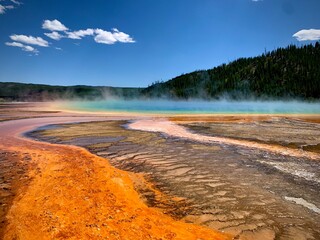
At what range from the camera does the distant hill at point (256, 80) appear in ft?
358

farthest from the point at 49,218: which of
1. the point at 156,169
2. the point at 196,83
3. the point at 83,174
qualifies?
the point at 196,83

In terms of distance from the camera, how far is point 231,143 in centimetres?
1342

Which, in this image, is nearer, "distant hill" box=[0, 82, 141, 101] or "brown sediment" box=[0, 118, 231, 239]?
"brown sediment" box=[0, 118, 231, 239]

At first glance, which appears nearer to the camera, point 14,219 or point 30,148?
point 14,219

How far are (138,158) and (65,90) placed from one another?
190 meters

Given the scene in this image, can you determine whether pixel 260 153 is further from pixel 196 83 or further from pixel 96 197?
pixel 196 83

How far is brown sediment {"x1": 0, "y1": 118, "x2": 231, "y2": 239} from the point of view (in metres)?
4.67

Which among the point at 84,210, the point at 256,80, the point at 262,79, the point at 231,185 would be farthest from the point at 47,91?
the point at 84,210

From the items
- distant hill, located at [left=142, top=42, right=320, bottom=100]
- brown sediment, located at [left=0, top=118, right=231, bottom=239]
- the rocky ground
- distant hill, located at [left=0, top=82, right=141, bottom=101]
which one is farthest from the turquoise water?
distant hill, located at [left=0, top=82, right=141, bottom=101]

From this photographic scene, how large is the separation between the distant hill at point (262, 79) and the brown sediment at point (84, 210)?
105m

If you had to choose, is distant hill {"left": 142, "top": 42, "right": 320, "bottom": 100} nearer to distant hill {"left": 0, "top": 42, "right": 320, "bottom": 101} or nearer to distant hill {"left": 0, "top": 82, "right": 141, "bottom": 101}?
distant hill {"left": 0, "top": 42, "right": 320, "bottom": 101}

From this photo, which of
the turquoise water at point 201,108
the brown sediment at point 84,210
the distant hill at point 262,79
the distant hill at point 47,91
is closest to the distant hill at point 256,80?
the distant hill at point 262,79

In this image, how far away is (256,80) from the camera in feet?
408

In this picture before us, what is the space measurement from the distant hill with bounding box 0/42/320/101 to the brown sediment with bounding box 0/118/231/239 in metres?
105
